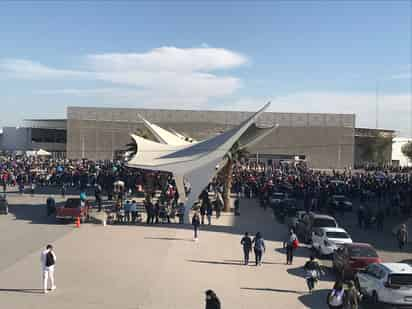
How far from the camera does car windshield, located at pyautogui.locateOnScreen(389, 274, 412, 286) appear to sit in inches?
471

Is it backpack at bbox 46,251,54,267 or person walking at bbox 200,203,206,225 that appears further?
person walking at bbox 200,203,206,225

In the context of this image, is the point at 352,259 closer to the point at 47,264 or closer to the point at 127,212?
the point at 47,264

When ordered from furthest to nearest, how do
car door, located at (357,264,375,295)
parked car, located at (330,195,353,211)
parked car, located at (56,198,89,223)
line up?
parked car, located at (330,195,353,211), parked car, located at (56,198,89,223), car door, located at (357,264,375,295)

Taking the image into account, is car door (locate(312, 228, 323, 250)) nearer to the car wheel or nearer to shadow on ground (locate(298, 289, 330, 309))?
shadow on ground (locate(298, 289, 330, 309))

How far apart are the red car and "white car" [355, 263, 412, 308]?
2197 millimetres

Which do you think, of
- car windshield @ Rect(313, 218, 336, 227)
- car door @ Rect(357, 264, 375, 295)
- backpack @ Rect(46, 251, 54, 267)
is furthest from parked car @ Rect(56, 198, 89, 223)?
car door @ Rect(357, 264, 375, 295)

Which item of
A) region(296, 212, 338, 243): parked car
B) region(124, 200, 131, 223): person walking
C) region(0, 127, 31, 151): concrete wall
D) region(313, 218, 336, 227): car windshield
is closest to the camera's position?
region(296, 212, 338, 243): parked car

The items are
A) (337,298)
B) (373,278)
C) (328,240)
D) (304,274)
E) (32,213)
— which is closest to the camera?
(337,298)

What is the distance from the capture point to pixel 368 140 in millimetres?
97250

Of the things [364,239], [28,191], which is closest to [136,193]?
[28,191]

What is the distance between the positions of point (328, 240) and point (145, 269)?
6.70 metres

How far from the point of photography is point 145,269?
613 inches

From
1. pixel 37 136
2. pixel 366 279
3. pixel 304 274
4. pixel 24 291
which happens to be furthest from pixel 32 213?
pixel 37 136


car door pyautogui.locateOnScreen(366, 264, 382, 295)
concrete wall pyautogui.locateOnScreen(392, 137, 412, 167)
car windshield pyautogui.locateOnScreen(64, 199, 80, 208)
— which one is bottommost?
car door pyautogui.locateOnScreen(366, 264, 382, 295)
